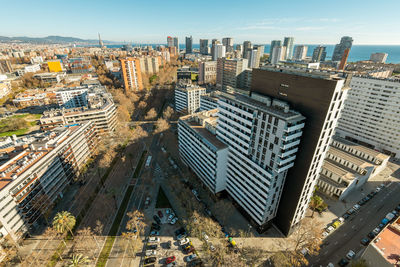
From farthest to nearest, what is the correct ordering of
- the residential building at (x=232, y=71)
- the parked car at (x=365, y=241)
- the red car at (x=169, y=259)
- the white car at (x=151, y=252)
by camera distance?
the residential building at (x=232, y=71) < the parked car at (x=365, y=241) < the white car at (x=151, y=252) < the red car at (x=169, y=259)

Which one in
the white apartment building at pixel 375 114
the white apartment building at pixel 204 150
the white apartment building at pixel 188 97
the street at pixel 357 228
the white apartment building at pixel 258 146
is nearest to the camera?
the white apartment building at pixel 258 146

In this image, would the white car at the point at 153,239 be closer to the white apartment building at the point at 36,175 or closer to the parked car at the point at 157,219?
the parked car at the point at 157,219

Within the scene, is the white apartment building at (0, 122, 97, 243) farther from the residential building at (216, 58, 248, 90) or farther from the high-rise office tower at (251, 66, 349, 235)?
the residential building at (216, 58, 248, 90)

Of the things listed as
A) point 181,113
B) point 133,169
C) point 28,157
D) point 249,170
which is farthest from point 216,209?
point 181,113

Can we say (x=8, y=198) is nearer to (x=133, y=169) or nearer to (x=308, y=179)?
(x=133, y=169)

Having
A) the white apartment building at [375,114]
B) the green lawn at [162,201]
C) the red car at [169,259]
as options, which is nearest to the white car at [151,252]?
the red car at [169,259]

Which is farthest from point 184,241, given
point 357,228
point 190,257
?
point 357,228
